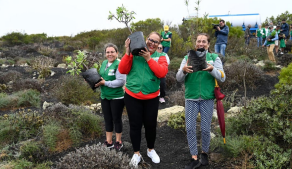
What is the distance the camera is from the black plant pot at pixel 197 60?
283cm

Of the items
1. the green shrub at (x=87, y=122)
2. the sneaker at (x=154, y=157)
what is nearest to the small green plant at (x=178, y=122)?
the sneaker at (x=154, y=157)

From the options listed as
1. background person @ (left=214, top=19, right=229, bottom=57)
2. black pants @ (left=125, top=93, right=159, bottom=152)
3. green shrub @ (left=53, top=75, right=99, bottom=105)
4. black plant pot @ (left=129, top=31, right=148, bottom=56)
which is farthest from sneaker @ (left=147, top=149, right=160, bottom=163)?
background person @ (left=214, top=19, right=229, bottom=57)

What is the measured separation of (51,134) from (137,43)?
8.04 feet

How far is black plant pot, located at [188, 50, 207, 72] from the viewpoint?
2.83 meters

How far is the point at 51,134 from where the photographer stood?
13.8 ft

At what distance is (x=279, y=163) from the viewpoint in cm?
294

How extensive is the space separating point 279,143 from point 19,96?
262 inches

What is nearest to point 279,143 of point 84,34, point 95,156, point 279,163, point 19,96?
point 279,163

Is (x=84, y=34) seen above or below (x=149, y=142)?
Answer: above

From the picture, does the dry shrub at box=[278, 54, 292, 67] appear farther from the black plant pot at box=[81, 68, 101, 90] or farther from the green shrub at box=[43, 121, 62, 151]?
the green shrub at box=[43, 121, 62, 151]

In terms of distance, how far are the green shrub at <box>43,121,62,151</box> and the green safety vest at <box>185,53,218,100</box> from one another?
251 cm

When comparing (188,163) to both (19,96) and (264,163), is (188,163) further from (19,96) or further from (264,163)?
(19,96)

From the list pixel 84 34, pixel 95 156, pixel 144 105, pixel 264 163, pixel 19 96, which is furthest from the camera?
pixel 84 34

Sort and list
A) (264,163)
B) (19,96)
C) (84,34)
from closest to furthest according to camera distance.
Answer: (264,163)
(19,96)
(84,34)
